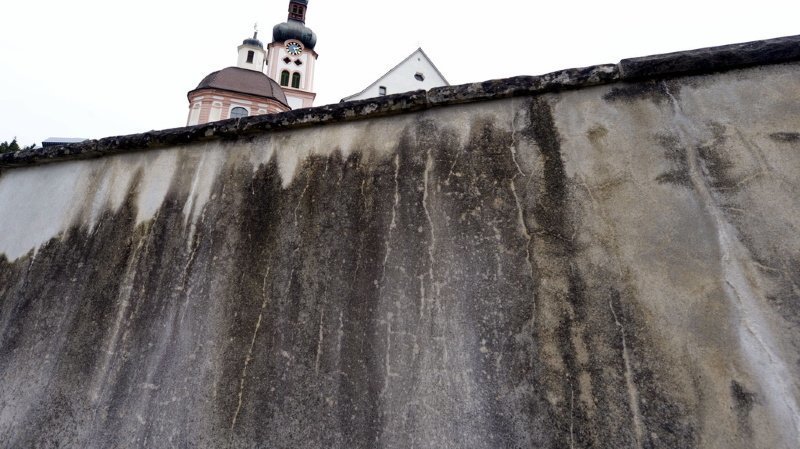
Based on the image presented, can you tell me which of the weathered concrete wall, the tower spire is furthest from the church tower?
the weathered concrete wall

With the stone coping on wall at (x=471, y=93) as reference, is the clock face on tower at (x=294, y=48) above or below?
above

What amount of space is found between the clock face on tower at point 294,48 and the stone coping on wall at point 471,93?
34318 millimetres

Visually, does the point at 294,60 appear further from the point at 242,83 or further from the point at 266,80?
the point at 242,83

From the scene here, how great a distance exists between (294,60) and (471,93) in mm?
35165

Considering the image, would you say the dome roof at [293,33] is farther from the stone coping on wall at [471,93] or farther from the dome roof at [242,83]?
the stone coping on wall at [471,93]

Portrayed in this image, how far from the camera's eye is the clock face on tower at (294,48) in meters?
33.3

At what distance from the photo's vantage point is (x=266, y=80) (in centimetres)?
2684

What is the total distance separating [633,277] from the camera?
1.58 m

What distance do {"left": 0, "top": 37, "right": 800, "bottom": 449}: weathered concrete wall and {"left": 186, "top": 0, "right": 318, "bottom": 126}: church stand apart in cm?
2307

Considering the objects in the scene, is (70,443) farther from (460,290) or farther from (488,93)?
(488,93)

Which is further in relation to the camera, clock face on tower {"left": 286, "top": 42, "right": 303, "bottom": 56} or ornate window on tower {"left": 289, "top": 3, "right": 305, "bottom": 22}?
ornate window on tower {"left": 289, "top": 3, "right": 305, "bottom": 22}

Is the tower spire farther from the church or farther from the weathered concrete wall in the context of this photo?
the weathered concrete wall

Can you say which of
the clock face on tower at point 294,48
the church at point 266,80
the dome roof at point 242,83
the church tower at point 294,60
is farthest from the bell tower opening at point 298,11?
the dome roof at point 242,83

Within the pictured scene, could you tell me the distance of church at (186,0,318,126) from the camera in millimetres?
24719
